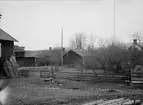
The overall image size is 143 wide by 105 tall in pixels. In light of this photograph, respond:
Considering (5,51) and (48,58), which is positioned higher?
(5,51)

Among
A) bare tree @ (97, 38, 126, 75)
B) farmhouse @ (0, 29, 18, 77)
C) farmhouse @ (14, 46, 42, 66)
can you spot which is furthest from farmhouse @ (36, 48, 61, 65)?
→ bare tree @ (97, 38, 126, 75)

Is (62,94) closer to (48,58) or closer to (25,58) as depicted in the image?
(48,58)

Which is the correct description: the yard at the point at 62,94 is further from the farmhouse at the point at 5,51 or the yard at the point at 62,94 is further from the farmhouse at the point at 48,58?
the farmhouse at the point at 48,58

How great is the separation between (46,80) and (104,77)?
20.9ft

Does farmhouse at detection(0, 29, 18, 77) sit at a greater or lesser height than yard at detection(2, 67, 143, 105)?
greater

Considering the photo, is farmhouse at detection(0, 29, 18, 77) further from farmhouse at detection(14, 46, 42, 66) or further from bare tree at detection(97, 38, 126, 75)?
farmhouse at detection(14, 46, 42, 66)

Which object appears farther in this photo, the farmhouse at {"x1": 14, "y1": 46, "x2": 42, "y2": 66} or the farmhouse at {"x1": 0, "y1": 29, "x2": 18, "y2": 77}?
the farmhouse at {"x1": 14, "y1": 46, "x2": 42, "y2": 66}

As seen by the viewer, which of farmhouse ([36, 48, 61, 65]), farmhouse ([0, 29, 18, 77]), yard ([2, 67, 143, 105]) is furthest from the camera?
farmhouse ([36, 48, 61, 65])

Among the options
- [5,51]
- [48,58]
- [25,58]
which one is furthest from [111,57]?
[25,58]

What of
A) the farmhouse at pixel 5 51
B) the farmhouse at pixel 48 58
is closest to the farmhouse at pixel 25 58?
the farmhouse at pixel 48 58

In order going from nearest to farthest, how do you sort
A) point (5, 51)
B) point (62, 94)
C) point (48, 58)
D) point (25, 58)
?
point (62, 94)
point (5, 51)
point (48, 58)
point (25, 58)

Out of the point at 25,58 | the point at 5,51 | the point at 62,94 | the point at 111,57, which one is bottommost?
the point at 62,94

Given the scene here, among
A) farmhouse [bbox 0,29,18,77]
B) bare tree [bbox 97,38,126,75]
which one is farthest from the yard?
farmhouse [bbox 0,29,18,77]

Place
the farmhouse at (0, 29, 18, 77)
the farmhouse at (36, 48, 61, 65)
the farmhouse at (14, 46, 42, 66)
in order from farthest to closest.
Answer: the farmhouse at (36, 48, 61, 65)
the farmhouse at (14, 46, 42, 66)
the farmhouse at (0, 29, 18, 77)
